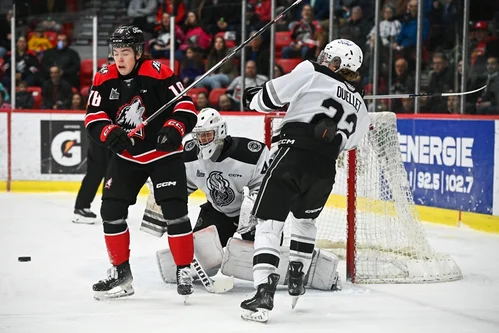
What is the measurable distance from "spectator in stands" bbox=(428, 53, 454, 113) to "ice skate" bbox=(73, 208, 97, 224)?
277 centimetres

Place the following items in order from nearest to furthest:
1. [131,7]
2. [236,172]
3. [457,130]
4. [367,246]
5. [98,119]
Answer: [98,119] < [236,172] < [367,246] < [457,130] < [131,7]

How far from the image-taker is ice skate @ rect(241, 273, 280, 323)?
358 cm

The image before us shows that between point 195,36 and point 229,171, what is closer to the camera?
point 229,171

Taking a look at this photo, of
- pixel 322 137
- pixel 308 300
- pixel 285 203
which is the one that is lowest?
pixel 308 300

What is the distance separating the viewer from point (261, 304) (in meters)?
3.58

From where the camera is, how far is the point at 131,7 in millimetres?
10297

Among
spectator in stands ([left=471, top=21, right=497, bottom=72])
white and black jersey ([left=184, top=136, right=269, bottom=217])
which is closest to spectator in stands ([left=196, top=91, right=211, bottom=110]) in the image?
spectator in stands ([left=471, top=21, right=497, bottom=72])

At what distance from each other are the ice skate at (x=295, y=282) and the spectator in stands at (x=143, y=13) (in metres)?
6.52

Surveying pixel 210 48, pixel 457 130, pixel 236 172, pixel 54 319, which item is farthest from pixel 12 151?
pixel 54 319

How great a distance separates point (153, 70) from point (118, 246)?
78 centimetres

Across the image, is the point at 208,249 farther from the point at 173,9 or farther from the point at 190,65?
the point at 173,9

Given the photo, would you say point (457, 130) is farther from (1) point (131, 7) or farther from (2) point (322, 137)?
(1) point (131, 7)

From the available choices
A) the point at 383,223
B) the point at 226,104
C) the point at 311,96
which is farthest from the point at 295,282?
the point at 226,104

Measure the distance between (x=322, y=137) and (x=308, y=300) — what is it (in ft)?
2.77
